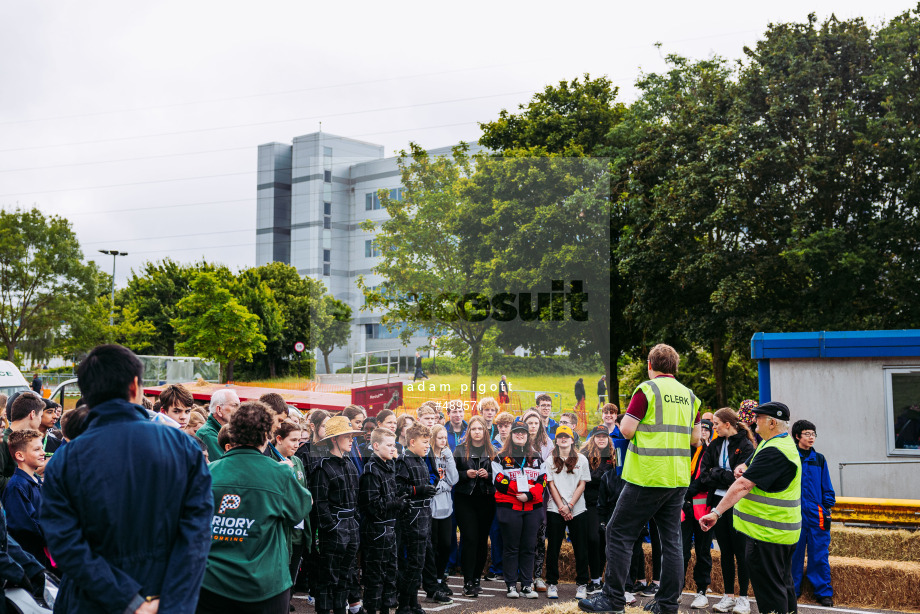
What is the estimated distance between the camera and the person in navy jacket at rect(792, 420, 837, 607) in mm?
8305

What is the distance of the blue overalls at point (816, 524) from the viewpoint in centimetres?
831

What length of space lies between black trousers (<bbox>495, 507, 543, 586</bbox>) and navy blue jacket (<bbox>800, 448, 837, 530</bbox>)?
9.61ft

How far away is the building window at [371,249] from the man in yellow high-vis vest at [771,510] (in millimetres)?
10079

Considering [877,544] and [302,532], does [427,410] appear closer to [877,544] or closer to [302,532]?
[302,532]

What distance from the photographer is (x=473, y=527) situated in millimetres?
9195

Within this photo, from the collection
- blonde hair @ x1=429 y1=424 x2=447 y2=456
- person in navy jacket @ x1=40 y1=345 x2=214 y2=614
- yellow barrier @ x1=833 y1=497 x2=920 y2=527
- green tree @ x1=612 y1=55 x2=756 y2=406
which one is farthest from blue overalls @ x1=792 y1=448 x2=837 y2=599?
green tree @ x1=612 y1=55 x2=756 y2=406

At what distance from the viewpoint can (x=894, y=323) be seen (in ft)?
69.9

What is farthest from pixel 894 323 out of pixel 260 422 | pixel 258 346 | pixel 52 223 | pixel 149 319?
pixel 149 319

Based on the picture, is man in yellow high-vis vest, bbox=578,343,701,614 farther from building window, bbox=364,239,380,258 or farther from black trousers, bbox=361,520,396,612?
building window, bbox=364,239,380,258

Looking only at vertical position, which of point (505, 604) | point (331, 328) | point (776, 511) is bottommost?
point (505, 604)

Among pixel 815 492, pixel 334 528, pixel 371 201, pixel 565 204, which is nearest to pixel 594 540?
pixel 815 492

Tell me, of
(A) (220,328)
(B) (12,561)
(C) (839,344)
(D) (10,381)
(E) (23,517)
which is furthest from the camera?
(A) (220,328)

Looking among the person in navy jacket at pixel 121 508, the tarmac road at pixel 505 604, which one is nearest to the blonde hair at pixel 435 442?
the tarmac road at pixel 505 604

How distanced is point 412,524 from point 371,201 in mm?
9056
